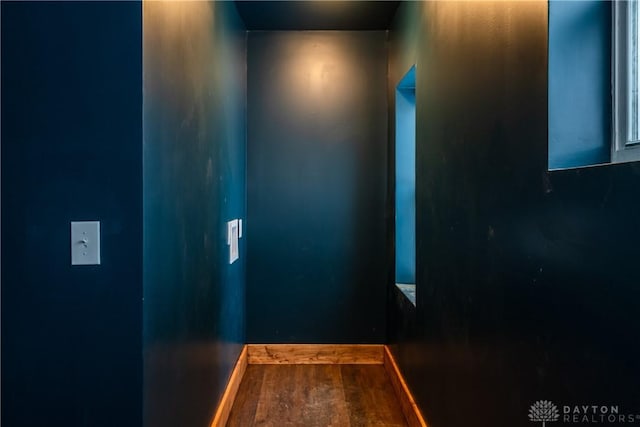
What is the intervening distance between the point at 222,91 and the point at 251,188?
1042mm

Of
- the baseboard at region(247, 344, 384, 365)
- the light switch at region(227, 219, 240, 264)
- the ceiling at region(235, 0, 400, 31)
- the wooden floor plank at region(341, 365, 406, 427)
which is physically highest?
the ceiling at region(235, 0, 400, 31)

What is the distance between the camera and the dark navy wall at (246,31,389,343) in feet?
11.0

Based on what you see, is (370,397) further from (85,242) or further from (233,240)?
(85,242)

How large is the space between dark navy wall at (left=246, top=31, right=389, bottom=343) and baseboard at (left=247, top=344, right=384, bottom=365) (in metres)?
0.06

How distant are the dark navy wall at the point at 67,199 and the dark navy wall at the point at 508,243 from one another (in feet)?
3.34

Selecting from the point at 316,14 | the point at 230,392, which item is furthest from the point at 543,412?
the point at 316,14

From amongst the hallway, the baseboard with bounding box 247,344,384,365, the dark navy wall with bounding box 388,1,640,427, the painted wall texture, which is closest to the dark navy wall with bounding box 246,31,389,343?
the baseboard with bounding box 247,344,384,365

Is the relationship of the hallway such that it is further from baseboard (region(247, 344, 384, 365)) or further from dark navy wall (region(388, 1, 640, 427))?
baseboard (region(247, 344, 384, 365))

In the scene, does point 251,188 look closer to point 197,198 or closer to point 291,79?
point 291,79

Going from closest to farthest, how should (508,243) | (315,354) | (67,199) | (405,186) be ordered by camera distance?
(67,199)
(508,243)
(405,186)
(315,354)

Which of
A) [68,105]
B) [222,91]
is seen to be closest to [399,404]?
[222,91]

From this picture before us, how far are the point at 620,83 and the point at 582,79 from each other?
8 centimetres

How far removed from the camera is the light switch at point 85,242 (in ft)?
3.78

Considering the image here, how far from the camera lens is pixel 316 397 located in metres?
2.72
